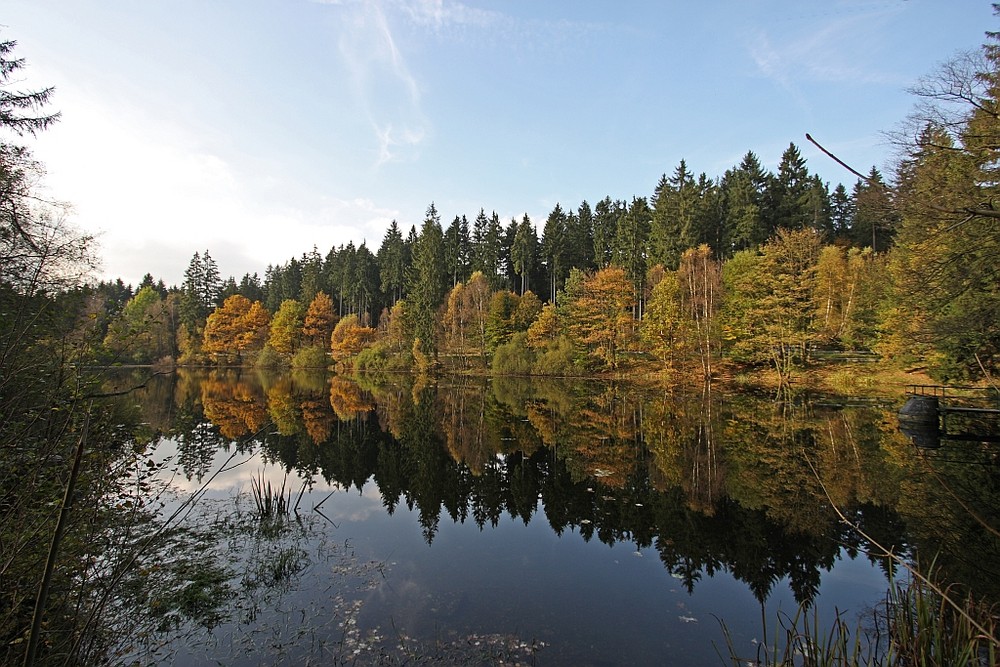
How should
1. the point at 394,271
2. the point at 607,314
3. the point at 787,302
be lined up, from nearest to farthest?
the point at 787,302
the point at 607,314
the point at 394,271

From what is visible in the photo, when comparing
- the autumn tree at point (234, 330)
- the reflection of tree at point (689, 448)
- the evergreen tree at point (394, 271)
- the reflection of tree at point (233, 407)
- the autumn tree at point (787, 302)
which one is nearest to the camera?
the reflection of tree at point (689, 448)

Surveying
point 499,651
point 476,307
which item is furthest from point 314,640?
point 476,307

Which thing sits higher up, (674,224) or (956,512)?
(674,224)

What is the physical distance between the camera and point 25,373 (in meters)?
5.32

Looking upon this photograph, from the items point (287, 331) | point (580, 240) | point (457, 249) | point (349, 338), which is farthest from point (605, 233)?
point (287, 331)

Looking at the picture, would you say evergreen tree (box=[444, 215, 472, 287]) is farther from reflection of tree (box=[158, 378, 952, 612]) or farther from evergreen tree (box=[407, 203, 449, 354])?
reflection of tree (box=[158, 378, 952, 612])

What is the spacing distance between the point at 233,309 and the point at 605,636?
74.3m

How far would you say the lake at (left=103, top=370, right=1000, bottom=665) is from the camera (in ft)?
20.4

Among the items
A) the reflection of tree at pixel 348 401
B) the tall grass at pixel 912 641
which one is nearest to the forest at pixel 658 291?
the tall grass at pixel 912 641

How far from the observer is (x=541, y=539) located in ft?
31.9

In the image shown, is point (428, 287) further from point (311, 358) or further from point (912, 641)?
Result: point (912, 641)

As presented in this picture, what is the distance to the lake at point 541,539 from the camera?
20.4ft

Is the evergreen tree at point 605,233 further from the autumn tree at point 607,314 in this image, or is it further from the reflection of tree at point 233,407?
the reflection of tree at point 233,407

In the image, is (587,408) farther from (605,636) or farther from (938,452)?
(605,636)
